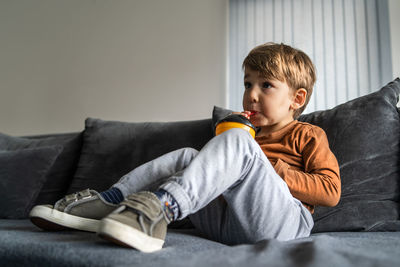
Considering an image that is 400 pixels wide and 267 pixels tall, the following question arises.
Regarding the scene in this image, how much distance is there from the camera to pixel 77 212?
79 cm

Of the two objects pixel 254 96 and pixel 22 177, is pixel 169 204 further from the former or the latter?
pixel 22 177

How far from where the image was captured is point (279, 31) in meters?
2.26

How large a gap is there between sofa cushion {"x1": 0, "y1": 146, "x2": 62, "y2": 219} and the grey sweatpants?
821 mm

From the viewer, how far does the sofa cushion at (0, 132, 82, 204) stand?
62.6 inches

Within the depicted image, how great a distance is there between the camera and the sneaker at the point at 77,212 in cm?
79

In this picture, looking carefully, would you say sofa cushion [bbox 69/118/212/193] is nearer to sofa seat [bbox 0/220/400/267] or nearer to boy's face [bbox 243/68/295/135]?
boy's face [bbox 243/68/295/135]

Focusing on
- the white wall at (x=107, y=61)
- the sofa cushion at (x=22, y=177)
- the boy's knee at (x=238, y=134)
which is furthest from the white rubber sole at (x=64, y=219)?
the white wall at (x=107, y=61)

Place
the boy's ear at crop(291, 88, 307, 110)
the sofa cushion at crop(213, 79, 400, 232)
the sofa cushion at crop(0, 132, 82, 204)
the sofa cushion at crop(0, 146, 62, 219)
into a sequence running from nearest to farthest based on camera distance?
the sofa cushion at crop(213, 79, 400, 232) → the boy's ear at crop(291, 88, 307, 110) → the sofa cushion at crop(0, 146, 62, 219) → the sofa cushion at crop(0, 132, 82, 204)

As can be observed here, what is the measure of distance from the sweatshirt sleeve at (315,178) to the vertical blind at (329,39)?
1203mm

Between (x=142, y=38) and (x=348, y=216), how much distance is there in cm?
193

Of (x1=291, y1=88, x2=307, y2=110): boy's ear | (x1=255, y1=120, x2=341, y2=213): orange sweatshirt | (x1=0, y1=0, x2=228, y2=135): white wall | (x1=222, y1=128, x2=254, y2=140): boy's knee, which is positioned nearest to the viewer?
(x1=222, y1=128, x2=254, y2=140): boy's knee

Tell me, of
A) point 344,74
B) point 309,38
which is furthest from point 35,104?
point 344,74

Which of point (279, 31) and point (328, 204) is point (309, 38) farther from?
point (328, 204)

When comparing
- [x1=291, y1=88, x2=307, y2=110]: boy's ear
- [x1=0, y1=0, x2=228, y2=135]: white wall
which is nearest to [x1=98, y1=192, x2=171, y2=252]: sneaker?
[x1=291, y1=88, x2=307, y2=110]: boy's ear
